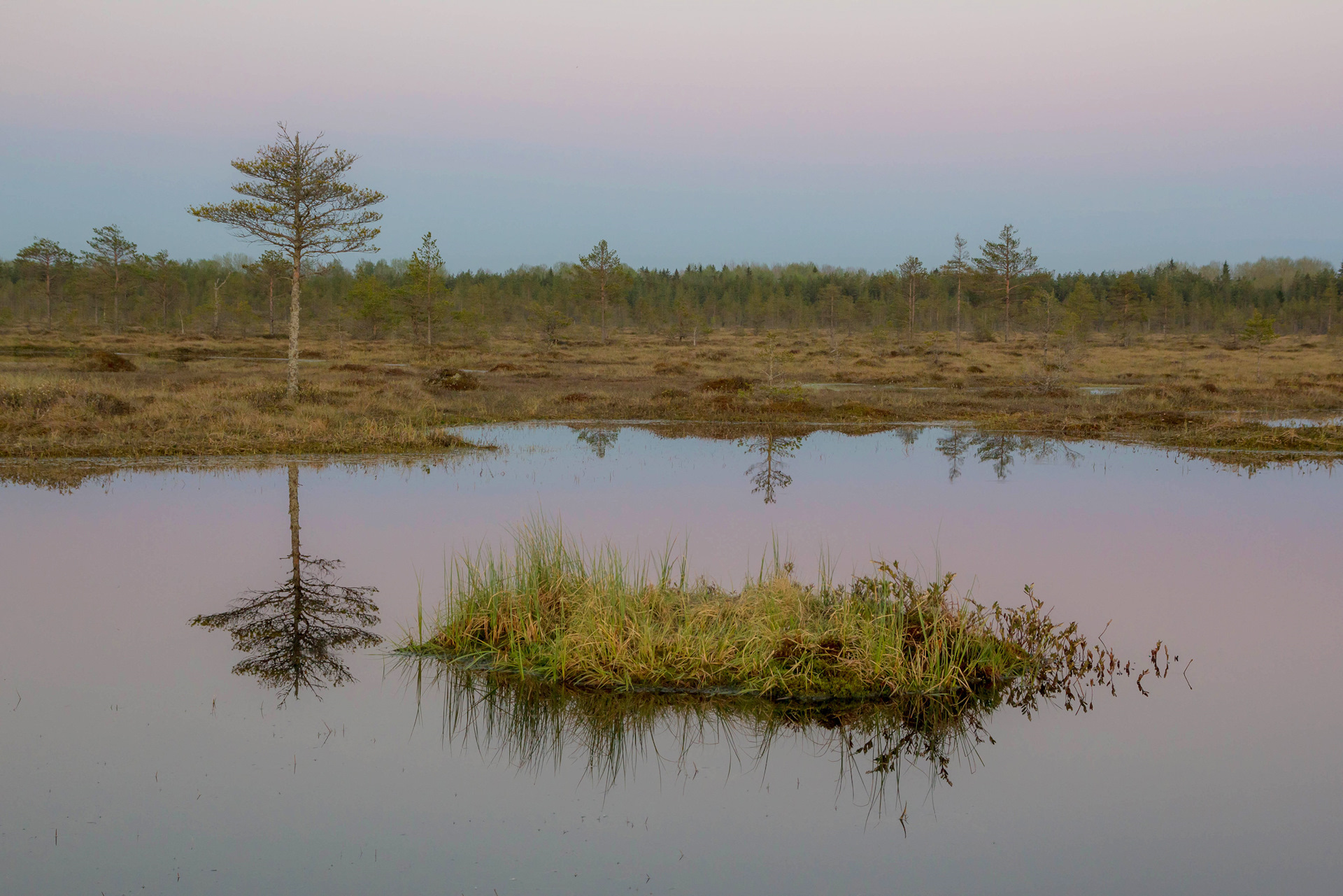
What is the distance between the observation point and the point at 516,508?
515 inches

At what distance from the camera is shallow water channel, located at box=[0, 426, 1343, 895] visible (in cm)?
467

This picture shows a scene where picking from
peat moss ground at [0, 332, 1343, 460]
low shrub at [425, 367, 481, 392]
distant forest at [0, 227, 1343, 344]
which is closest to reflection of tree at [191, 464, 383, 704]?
peat moss ground at [0, 332, 1343, 460]

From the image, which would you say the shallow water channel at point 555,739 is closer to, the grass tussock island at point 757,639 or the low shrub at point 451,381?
the grass tussock island at point 757,639

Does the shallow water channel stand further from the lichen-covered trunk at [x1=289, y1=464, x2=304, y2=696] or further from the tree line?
the tree line

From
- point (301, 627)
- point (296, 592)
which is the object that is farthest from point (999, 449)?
point (301, 627)

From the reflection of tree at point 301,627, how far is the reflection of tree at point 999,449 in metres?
10.9

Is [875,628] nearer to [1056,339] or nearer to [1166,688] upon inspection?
[1166,688]

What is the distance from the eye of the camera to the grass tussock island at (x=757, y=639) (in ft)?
23.1

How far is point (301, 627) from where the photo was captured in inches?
322

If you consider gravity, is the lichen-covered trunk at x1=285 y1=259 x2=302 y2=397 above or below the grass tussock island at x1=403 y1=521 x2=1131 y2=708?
above

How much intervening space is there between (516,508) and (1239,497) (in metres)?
11.0

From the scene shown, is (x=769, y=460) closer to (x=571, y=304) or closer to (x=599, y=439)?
(x=599, y=439)

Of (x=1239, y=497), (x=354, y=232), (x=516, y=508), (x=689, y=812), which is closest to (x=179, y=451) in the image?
(x=516, y=508)

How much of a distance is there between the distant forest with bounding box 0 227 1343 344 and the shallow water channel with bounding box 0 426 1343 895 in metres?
51.3
